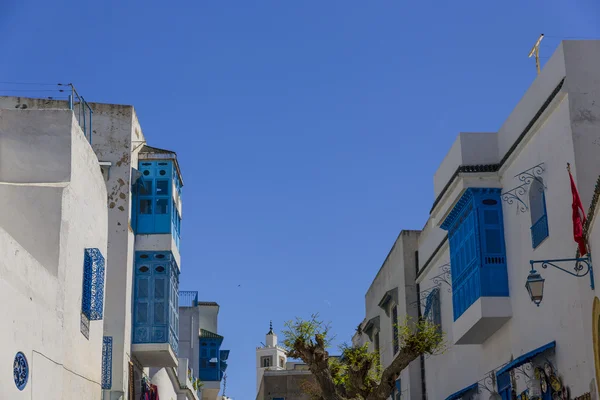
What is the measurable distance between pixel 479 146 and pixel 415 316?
25.9ft

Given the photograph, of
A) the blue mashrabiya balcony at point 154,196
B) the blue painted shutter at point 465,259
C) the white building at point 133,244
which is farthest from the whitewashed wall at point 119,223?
the blue painted shutter at point 465,259

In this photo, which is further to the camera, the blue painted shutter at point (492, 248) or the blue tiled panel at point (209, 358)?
the blue tiled panel at point (209, 358)

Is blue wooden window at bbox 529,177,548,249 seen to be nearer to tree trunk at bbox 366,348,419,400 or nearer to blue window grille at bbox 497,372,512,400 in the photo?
blue window grille at bbox 497,372,512,400

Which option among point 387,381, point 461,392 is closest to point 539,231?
point 387,381

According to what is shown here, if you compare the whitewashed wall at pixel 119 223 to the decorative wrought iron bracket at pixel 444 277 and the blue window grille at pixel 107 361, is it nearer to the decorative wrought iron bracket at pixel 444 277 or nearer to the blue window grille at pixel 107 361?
the blue window grille at pixel 107 361

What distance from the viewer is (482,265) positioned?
1639cm

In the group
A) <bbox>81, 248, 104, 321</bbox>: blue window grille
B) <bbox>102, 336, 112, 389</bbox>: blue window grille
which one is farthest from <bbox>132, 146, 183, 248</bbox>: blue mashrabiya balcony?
<bbox>81, 248, 104, 321</bbox>: blue window grille

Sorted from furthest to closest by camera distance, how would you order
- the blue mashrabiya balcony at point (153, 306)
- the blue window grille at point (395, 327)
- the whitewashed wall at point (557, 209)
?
the blue window grille at point (395, 327) < the blue mashrabiya balcony at point (153, 306) < the whitewashed wall at point (557, 209)

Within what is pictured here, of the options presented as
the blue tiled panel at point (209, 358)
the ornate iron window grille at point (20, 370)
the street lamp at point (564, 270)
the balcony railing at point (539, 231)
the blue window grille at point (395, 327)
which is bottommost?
the ornate iron window grille at point (20, 370)

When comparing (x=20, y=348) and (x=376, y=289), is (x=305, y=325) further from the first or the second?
(x=376, y=289)

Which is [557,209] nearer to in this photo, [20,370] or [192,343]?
[20,370]

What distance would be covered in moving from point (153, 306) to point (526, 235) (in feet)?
29.6

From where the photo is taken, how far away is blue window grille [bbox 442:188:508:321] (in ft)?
53.7

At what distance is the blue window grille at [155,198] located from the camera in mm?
21484
